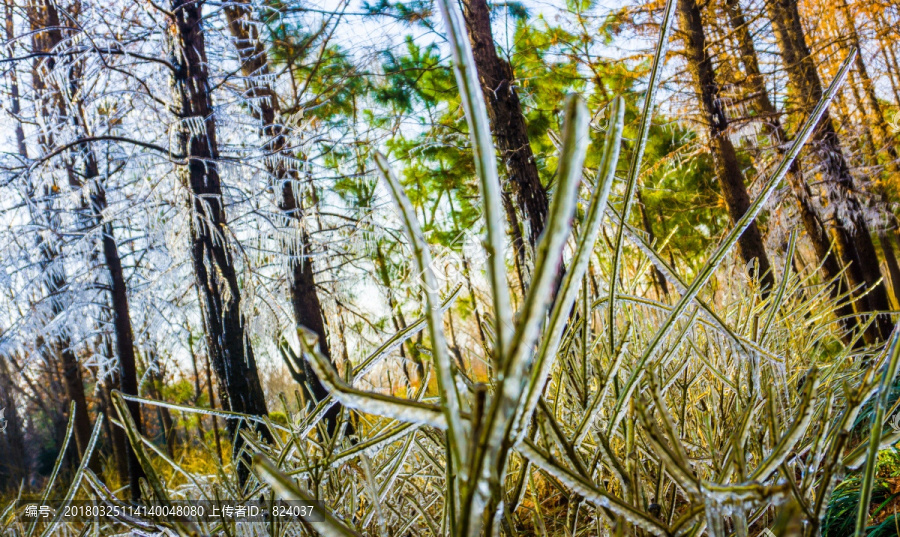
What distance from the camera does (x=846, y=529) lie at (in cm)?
203

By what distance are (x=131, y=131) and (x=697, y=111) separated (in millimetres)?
6790

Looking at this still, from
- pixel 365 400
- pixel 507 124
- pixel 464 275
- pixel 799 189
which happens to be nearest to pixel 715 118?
pixel 799 189

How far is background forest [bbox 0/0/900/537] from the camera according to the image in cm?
44

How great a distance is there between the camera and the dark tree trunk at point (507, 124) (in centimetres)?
359

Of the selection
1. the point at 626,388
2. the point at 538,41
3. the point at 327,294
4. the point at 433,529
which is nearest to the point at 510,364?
the point at 626,388

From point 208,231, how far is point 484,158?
486 cm

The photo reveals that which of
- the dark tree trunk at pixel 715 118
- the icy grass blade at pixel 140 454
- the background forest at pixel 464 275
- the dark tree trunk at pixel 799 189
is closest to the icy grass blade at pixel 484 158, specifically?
the background forest at pixel 464 275

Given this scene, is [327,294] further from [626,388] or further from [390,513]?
[626,388]

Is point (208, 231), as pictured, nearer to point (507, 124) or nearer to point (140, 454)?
point (507, 124)

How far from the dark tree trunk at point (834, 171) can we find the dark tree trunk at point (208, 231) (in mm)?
6013

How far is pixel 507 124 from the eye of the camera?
3707 mm

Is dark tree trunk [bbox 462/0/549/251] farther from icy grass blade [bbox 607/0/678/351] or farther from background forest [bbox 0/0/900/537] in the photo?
icy grass blade [bbox 607/0/678/351]

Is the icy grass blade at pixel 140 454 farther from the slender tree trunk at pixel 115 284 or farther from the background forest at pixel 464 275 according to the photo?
the slender tree trunk at pixel 115 284

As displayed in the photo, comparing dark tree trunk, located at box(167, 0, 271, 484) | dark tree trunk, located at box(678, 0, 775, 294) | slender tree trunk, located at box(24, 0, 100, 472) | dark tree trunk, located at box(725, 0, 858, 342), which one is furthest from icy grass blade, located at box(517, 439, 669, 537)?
slender tree trunk, located at box(24, 0, 100, 472)
